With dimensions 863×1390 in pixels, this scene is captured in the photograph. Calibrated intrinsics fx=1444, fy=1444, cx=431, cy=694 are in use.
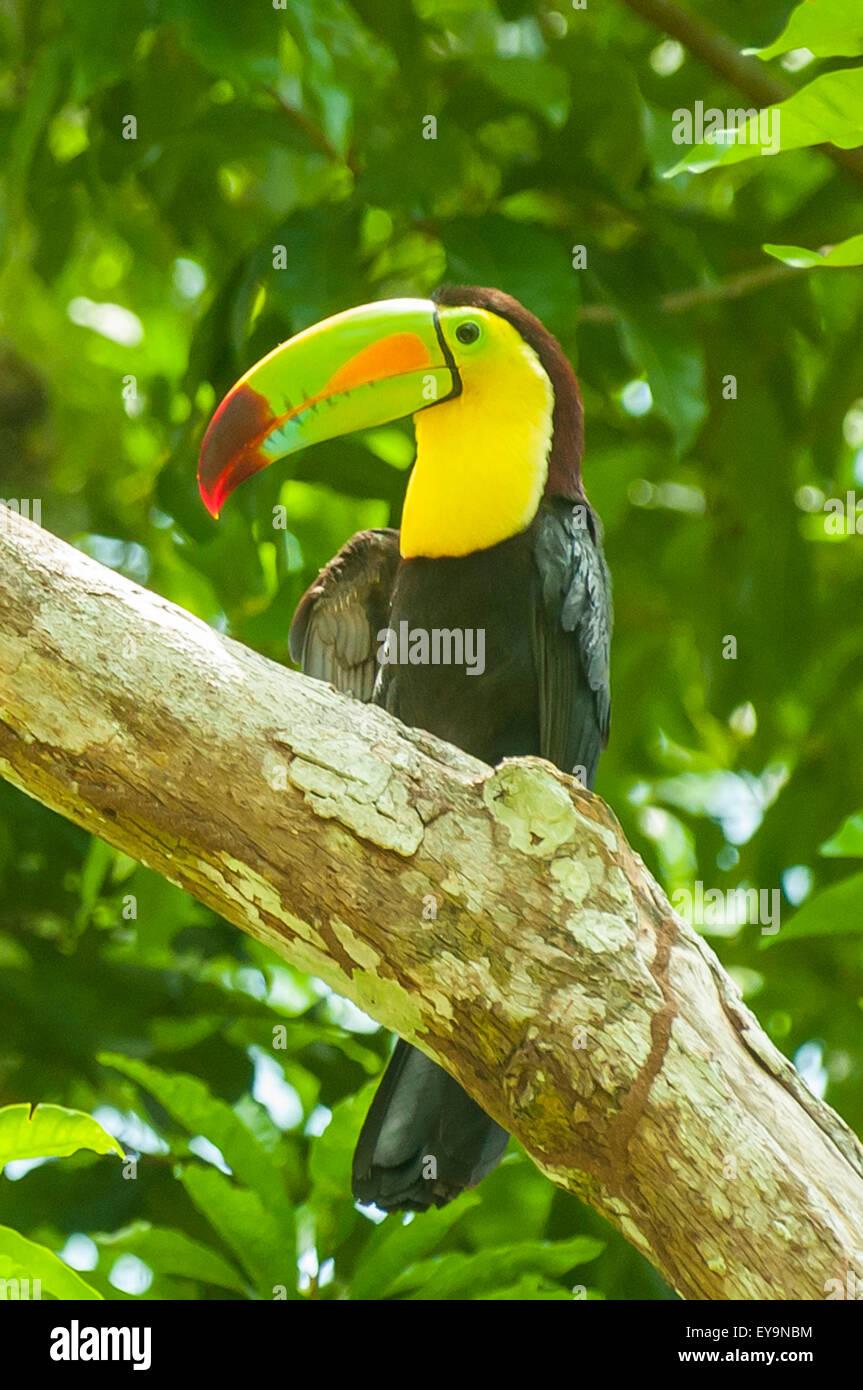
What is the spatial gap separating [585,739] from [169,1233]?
53.7 inches

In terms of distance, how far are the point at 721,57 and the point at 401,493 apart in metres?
1.38

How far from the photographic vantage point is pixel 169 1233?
2910 millimetres

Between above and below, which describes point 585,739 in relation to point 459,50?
below

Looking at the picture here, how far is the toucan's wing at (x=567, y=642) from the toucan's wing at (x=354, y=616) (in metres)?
0.53

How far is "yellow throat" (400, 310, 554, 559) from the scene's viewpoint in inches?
128

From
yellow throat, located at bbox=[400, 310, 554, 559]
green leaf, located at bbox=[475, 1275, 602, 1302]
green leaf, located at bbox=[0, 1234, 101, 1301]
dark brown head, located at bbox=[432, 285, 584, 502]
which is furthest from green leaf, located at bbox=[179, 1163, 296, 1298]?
dark brown head, located at bbox=[432, 285, 584, 502]

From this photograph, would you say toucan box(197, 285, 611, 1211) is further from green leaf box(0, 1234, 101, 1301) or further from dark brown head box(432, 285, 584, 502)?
green leaf box(0, 1234, 101, 1301)

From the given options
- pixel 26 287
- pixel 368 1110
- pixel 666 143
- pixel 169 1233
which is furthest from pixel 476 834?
pixel 26 287

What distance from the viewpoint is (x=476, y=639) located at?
328 centimetres

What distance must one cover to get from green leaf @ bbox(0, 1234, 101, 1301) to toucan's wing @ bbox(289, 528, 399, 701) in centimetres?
172

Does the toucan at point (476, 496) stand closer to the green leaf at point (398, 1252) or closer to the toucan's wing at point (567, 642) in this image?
the toucan's wing at point (567, 642)

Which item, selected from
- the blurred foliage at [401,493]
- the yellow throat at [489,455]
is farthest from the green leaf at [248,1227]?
the yellow throat at [489,455]
